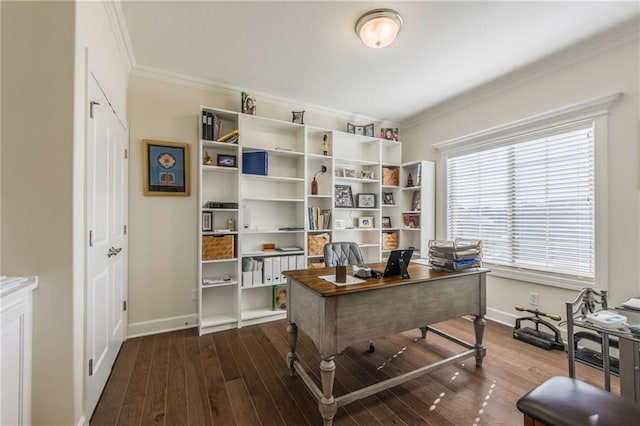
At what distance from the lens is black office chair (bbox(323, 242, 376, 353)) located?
257 centimetres

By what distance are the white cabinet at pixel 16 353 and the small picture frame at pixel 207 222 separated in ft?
5.33

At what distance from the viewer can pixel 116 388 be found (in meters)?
1.88

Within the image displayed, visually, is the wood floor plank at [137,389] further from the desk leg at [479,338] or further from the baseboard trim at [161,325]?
the desk leg at [479,338]

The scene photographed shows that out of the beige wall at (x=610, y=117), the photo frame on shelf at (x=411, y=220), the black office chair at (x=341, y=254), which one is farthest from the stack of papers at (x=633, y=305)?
the photo frame on shelf at (x=411, y=220)

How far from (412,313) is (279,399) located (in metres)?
1.08

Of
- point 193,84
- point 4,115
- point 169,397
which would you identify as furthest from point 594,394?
point 193,84

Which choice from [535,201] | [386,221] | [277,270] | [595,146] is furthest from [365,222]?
[595,146]

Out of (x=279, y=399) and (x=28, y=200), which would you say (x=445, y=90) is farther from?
(x=28, y=200)

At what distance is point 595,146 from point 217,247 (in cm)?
375

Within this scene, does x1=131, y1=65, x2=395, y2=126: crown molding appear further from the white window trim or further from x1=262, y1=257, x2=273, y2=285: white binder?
x1=262, y1=257, x2=273, y2=285: white binder

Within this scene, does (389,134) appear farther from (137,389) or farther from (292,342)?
(137,389)

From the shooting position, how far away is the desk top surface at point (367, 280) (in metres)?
1.59

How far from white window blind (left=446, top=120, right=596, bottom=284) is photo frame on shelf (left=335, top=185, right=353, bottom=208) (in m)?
1.50

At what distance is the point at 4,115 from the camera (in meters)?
1.24
